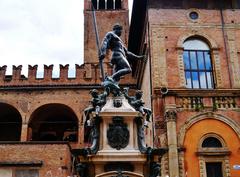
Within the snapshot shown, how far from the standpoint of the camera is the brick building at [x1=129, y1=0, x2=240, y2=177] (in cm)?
1539

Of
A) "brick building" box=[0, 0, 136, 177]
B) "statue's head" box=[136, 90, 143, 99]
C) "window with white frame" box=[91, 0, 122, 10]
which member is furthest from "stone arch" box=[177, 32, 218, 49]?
"window with white frame" box=[91, 0, 122, 10]

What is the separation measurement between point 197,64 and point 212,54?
84cm

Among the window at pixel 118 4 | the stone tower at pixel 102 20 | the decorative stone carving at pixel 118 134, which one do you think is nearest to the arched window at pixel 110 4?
the stone tower at pixel 102 20

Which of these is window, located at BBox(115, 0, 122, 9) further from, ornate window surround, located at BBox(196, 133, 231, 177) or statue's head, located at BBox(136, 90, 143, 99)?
statue's head, located at BBox(136, 90, 143, 99)

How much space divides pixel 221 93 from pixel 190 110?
4.91 ft

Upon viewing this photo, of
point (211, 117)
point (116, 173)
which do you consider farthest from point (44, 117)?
point (116, 173)

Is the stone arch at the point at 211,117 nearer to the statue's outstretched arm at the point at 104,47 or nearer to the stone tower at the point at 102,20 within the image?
the statue's outstretched arm at the point at 104,47

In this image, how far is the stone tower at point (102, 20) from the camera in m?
31.5

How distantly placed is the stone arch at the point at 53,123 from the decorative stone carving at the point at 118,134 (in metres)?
17.5

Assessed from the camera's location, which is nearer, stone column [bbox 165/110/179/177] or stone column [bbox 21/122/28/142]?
stone column [bbox 165/110/179/177]

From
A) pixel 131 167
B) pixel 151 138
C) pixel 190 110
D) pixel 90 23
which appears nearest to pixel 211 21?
pixel 190 110

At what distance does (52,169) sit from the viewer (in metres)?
19.5

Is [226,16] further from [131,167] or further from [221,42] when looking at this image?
[131,167]

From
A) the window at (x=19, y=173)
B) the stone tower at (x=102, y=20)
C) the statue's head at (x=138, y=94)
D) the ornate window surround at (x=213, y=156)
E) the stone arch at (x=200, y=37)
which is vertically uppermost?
the stone tower at (x=102, y=20)
